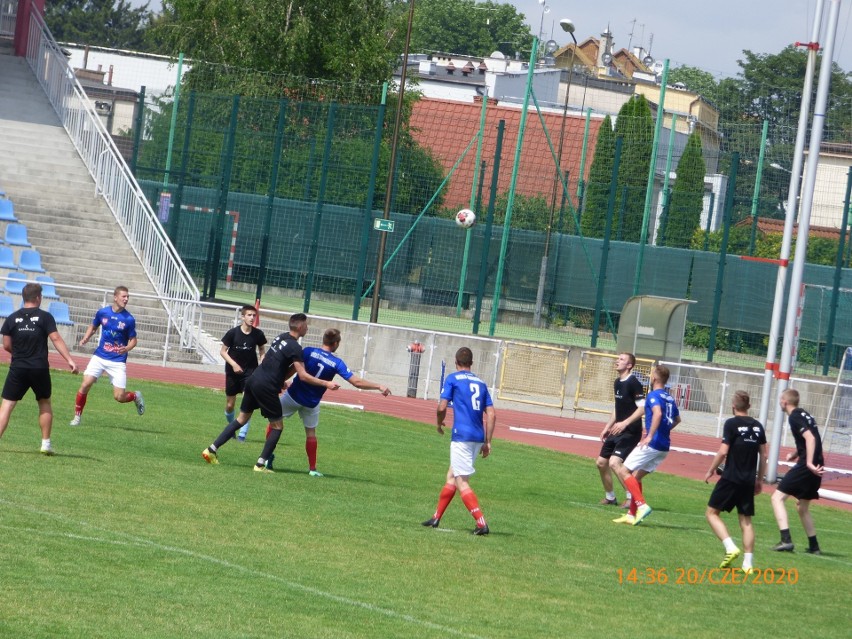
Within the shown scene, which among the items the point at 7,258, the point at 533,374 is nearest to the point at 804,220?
the point at 533,374

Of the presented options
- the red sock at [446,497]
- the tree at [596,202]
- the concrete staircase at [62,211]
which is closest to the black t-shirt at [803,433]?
the red sock at [446,497]

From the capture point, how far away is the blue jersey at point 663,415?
15.2 meters

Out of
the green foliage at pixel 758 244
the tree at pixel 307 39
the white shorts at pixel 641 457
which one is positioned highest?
the tree at pixel 307 39

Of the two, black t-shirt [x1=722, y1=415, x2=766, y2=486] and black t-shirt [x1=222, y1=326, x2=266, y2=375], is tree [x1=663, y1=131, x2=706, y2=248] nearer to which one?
black t-shirt [x1=222, y1=326, x2=266, y2=375]

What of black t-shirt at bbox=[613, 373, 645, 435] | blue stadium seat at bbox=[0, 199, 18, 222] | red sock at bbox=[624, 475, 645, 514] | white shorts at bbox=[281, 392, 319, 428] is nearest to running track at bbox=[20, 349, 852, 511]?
blue stadium seat at bbox=[0, 199, 18, 222]

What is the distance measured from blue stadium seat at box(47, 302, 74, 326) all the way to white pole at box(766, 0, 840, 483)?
15.3m

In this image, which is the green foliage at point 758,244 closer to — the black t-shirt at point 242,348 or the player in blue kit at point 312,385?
the black t-shirt at point 242,348

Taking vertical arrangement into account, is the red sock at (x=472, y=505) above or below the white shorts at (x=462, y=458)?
below

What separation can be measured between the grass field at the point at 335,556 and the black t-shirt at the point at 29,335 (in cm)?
106

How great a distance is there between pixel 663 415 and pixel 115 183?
2151 cm

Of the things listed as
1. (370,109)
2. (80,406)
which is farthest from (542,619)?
(370,109)

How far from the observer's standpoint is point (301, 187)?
3422cm

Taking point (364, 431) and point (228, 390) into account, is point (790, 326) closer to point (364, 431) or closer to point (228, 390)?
point (364, 431)

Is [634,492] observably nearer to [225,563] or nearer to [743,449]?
[743,449]
